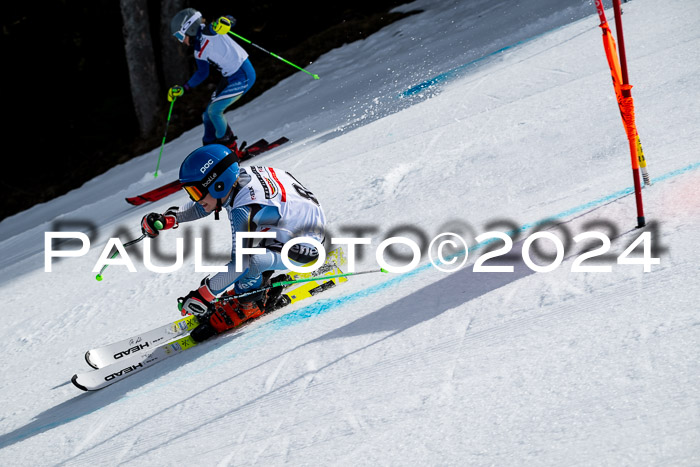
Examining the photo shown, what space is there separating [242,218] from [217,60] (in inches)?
179

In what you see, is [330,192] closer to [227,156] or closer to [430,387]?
[227,156]

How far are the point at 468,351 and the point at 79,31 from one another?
55.3ft

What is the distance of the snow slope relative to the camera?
3018 mm

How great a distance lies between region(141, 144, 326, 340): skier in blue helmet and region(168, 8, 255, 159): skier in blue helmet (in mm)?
3578

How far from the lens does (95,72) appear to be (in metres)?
18.2

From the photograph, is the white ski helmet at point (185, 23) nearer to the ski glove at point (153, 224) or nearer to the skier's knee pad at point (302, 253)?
the ski glove at point (153, 224)

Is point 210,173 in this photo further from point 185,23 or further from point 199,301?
point 185,23

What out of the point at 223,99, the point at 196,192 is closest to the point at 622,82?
the point at 196,192

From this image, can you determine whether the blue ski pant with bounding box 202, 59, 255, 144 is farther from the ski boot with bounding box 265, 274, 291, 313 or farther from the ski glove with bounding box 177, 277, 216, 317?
the ski glove with bounding box 177, 277, 216, 317

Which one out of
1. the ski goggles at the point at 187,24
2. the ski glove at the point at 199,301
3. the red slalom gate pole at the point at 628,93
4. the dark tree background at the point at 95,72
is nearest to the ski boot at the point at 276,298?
the ski glove at the point at 199,301

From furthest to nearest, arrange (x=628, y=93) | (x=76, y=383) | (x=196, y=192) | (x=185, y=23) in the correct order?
1. (x=185, y=23)
2. (x=76, y=383)
3. (x=196, y=192)
4. (x=628, y=93)

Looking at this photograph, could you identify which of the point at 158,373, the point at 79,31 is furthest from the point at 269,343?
the point at 79,31

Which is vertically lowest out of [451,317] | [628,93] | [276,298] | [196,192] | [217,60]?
[451,317]

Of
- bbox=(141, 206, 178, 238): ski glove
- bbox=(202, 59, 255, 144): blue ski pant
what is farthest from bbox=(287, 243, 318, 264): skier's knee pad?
bbox=(202, 59, 255, 144): blue ski pant
